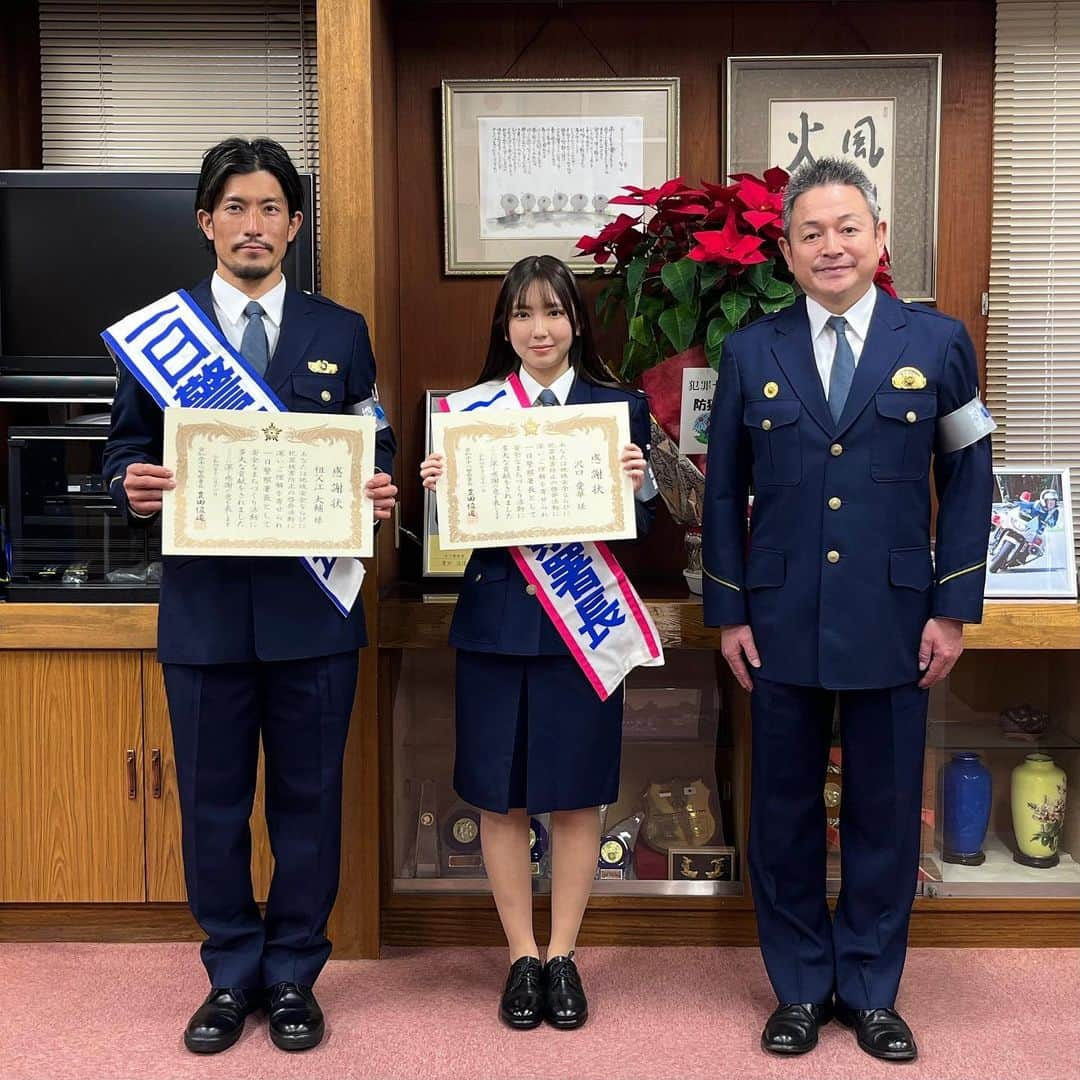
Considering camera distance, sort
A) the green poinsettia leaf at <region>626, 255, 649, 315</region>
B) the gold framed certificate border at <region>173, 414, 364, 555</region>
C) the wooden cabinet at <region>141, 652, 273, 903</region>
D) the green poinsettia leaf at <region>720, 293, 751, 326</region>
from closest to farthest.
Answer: the gold framed certificate border at <region>173, 414, 364, 555</region> → the green poinsettia leaf at <region>720, 293, 751, 326</region> → the green poinsettia leaf at <region>626, 255, 649, 315</region> → the wooden cabinet at <region>141, 652, 273, 903</region>

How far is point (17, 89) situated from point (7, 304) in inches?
24.7

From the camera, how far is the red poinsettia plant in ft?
7.14

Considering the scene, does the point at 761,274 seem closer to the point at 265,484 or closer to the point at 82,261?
the point at 265,484

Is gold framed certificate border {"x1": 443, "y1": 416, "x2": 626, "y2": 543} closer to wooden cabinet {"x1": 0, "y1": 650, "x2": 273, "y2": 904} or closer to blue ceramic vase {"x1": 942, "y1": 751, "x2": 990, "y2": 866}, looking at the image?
wooden cabinet {"x1": 0, "y1": 650, "x2": 273, "y2": 904}

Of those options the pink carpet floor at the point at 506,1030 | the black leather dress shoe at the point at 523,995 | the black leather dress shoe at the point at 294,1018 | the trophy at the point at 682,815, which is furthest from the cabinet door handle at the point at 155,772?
the trophy at the point at 682,815

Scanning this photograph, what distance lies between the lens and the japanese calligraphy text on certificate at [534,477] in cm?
197

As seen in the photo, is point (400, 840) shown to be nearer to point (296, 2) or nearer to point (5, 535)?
point (5, 535)

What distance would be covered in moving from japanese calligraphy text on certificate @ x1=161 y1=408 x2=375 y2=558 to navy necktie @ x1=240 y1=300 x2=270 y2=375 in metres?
0.11

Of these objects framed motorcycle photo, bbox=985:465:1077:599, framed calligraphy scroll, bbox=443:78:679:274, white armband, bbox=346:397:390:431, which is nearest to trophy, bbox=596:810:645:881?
framed motorcycle photo, bbox=985:465:1077:599

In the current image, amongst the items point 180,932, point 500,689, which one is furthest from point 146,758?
point 500,689

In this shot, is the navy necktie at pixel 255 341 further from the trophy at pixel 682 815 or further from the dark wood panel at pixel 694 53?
the trophy at pixel 682 815

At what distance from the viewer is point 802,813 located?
6.58 feet

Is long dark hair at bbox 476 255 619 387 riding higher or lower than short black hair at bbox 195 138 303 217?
lower

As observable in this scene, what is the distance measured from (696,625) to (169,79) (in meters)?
1.69
